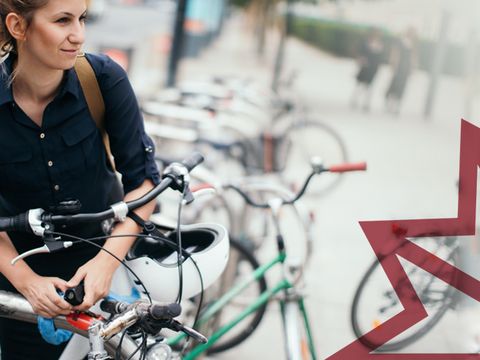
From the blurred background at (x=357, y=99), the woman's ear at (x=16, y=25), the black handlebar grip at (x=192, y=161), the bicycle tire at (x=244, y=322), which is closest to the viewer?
the woman's ear at (x=16, y=25)

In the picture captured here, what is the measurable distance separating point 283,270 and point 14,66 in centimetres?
142

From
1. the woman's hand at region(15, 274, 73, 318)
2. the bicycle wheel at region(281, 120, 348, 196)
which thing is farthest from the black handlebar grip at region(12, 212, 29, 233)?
the bicycle wheel at region(281, 120, 348, 196)

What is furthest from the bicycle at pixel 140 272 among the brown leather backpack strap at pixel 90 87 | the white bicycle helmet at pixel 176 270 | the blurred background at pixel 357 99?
the blurred background at pixel 357 99

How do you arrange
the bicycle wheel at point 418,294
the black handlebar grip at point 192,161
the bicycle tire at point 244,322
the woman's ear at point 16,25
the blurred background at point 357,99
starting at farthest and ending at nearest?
the blurred background at point 357,99, the bicycle tire at point 244,322, the bicycle wheel at point 418,294, the black handlebar grip at point 192,161, the woman's ear at point 16,25

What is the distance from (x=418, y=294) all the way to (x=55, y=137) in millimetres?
1870

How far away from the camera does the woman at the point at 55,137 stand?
1.68 metres

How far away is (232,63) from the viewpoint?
2019cm

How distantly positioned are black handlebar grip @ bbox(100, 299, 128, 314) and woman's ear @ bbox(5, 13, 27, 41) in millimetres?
704

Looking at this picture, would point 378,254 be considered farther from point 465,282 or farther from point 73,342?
point 73,342

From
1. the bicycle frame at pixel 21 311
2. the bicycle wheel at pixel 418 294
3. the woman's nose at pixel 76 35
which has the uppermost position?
the woman's nose at pixel 76 35

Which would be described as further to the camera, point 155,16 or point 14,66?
point 155,16

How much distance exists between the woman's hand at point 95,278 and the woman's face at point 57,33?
20.4 inches

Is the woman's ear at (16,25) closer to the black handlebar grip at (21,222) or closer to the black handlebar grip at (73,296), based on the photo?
the black handlebar grip at (21,222)

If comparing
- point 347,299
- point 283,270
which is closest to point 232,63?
point 347,299
